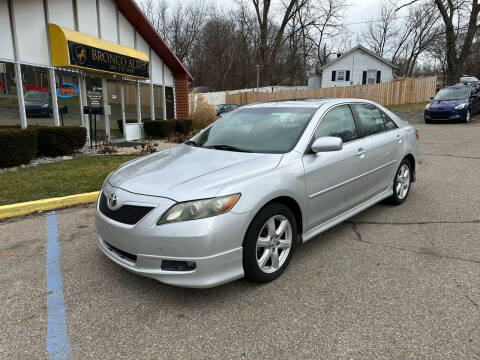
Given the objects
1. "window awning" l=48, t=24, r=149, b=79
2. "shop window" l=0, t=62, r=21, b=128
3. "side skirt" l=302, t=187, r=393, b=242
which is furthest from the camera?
"window awning" l=48, t=24, r=149, b=79

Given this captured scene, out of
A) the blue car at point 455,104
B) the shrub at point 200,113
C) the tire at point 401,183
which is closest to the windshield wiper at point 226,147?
the tire at point 401,183

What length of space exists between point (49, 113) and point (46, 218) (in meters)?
6.32

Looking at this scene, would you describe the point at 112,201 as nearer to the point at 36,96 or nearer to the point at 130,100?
the point at 36,96

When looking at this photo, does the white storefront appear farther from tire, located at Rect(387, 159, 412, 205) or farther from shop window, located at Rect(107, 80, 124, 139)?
tire, located at Rect(387, 159, 412, 205)

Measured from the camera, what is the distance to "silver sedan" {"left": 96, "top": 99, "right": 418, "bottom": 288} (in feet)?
8.68

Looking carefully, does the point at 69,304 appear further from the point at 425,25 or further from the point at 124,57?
the point at 425,25

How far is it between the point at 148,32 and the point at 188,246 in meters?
12.8

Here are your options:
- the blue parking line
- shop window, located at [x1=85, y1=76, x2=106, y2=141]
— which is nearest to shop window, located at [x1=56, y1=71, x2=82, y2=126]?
shop window, located at [x1=85, y1=76, x2=106, y2=141]

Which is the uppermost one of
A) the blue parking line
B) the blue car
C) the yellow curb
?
the blue car

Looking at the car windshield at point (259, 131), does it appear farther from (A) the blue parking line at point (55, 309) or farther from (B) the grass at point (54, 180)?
(B) the grass at point (54, 180)

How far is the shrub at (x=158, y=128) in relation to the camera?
1393 cm

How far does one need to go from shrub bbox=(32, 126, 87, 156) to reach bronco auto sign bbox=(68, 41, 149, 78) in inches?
78.2

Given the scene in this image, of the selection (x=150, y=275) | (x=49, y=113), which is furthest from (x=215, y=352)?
(x=49, y=113)

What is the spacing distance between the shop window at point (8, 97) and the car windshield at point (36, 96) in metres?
0.36
